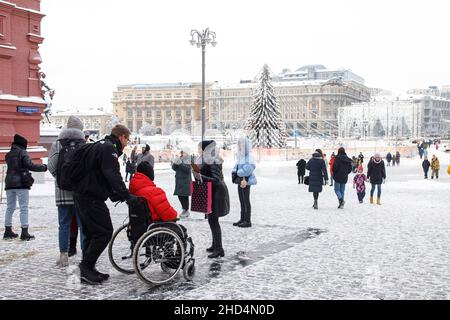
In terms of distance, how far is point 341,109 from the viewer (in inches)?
5792

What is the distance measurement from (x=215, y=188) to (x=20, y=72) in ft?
49.0

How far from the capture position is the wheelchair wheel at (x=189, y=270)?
659 cm

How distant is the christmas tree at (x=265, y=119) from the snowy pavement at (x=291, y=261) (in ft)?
140

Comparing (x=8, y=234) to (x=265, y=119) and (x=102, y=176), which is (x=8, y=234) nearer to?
(x=102, y=176)

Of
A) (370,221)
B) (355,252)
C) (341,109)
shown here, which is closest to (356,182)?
(370,221)

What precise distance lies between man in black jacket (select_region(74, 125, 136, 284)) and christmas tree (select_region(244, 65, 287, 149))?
50.1 meters

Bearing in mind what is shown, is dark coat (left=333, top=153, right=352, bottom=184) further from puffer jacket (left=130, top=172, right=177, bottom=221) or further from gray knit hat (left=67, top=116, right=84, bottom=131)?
puffer jacket (left=130, top=172, right=177, bottom=221)

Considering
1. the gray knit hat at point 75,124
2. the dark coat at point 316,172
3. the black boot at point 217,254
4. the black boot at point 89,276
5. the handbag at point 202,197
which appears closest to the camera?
the black boot at point 89,276

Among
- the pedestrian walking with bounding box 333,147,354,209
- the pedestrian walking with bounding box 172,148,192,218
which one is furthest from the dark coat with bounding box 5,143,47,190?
the pedestrian walking with bounding box 333,147,354,209

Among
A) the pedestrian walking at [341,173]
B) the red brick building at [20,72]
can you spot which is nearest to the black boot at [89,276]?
the pedestrian walking at [341,173]

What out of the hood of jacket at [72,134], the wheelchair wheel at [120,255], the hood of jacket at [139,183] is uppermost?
the hood of jacket at [72,134]

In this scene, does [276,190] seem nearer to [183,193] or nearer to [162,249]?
[183,193]

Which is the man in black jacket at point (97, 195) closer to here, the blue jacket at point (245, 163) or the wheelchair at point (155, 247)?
the wheelchair at point (155, 247)
